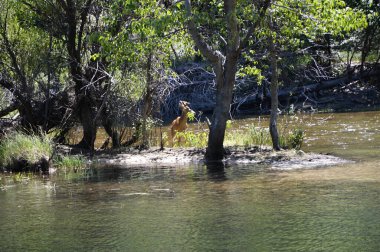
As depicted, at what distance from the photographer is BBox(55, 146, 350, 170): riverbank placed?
1573 centimetres

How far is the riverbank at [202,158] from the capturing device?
619 inches

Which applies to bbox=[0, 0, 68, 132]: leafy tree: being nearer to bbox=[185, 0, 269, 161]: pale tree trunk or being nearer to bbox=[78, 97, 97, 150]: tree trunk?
bbox=[78, 97, 97, 150]: tree trunk

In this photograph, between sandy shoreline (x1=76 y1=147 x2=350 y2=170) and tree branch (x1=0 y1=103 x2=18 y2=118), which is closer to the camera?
sandy shoreline (x1=76 y1=147 x2=350 y2=170)

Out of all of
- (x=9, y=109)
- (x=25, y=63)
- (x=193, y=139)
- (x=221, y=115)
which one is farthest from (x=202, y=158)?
(x=9, y=109)

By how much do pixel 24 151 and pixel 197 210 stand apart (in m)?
7.01

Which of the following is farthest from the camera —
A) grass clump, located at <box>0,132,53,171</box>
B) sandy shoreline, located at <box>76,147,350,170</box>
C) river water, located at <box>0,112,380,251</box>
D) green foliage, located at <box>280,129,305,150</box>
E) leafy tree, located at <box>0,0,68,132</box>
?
leafy tree, located at <box>0,0,68,132</box>

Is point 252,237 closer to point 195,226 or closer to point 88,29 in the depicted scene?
point 195,226

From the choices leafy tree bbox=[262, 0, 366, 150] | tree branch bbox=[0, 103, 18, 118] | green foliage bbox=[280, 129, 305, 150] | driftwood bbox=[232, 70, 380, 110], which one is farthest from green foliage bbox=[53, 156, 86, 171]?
driftwood bbox=[232, 70, 380, 110]

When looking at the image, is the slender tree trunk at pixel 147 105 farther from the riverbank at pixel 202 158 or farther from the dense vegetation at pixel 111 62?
the riverbank at pixel 202 158

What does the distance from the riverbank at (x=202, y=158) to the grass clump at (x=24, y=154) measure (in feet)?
5.41

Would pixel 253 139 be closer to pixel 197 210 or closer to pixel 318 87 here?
pixel 197 210

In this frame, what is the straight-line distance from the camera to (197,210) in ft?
35.4

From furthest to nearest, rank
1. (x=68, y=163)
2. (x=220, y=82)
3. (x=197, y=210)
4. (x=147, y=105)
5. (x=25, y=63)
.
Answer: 1. (x=147, y=105)
2. (x=25, y=63)
3. (x=220, y=82)
4. (x=68, y=163)
5. (x=197, y=210)

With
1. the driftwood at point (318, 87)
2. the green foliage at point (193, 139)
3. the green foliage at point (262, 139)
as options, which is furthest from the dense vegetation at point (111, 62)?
the driftwood at point (318, 87)
